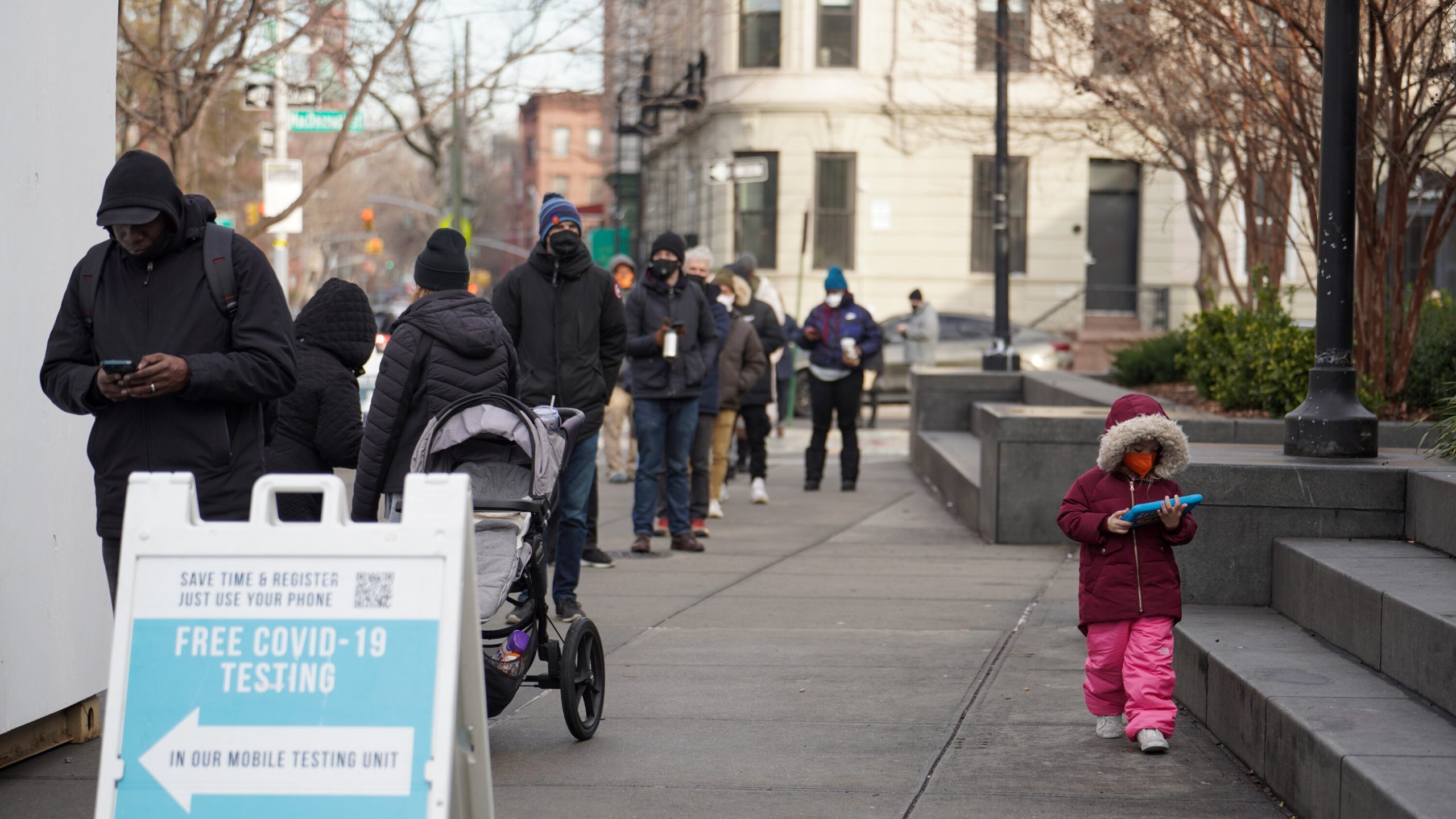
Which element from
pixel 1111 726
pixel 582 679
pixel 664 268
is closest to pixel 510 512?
pixel 582 679

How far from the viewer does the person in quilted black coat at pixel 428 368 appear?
6066 millimetres

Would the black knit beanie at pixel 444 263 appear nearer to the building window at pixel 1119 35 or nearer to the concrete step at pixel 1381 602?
the concrete step at pixel 1381 602

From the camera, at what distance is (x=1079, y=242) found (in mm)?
35844

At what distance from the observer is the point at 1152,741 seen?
5.75 metres

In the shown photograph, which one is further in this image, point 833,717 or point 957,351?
point 957,351

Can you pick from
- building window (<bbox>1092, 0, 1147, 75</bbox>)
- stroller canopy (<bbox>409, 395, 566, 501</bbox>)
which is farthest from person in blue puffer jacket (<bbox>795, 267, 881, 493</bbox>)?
stroller canopy (<bbox>409, 395, 566, 501</bbox>)

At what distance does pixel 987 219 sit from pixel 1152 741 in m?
30.8

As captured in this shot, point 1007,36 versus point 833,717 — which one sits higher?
point 1007,36

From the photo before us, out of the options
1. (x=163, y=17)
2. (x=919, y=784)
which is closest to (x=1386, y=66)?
(x=919, y=784)

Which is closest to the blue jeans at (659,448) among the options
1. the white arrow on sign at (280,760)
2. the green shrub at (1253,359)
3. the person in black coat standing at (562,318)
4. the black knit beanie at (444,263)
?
the person in black coat standing at (562,318)

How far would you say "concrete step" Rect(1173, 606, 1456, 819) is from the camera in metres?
4.40

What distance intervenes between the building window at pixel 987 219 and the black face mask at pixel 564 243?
2763 cm

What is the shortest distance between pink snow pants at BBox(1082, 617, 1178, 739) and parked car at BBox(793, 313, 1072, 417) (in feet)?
59.2

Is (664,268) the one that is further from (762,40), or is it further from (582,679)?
(762,40)
